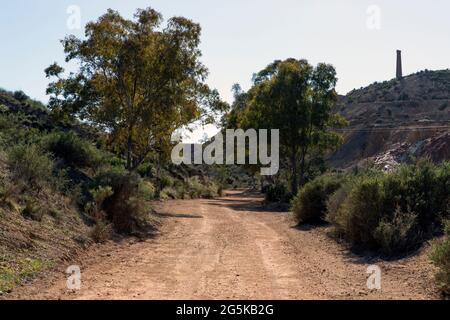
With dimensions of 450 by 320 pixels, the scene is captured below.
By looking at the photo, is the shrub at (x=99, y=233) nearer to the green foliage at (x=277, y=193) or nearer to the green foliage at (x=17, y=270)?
the green foliage at (x=17, y=270)

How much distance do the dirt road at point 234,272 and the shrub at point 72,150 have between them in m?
6.07

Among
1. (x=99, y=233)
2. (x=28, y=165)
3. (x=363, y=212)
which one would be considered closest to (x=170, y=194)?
(x=28, y=165)

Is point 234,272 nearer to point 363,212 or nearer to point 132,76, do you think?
point 363,212

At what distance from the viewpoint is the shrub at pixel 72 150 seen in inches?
774

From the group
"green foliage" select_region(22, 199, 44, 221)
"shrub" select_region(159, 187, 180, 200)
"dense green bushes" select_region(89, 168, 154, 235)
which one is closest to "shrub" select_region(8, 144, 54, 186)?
"green foliage" select_region(22, 199, 44, 221)

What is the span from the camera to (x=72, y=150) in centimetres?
2005

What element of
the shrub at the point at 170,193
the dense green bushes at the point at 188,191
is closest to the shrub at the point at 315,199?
the shrub at the point at 170,193

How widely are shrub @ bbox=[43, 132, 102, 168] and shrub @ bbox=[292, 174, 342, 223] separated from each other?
8.10 m

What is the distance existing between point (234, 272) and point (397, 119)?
2552 inches

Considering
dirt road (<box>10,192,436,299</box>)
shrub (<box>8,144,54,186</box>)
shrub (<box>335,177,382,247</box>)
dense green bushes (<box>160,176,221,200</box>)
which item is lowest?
dense green bushes (<box>160,176,221,200</box>)

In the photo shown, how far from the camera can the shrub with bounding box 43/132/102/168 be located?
1966 cm

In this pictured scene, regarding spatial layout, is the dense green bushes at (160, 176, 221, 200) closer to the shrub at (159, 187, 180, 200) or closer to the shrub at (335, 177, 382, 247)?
the shrub at (159, 187, 180, 200)
